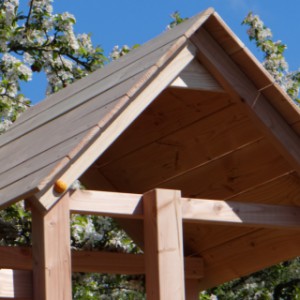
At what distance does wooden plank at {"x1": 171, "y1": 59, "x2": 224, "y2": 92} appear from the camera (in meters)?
5.39

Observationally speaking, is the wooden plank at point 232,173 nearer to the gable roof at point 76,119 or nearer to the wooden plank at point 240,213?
the wooden plank at point 240,213

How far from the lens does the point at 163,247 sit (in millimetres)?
5059

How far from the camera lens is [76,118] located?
5.32 m

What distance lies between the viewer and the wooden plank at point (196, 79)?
5.39 meters

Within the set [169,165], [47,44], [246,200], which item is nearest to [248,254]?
[246,200]

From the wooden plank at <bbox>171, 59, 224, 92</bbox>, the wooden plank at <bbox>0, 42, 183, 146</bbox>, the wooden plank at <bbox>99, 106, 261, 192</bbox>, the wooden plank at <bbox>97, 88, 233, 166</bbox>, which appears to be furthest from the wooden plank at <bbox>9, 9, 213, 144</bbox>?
the wooden plank at <bbox>99, 106, 261, 192</bbox>

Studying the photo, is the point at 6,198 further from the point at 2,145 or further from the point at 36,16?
the point at 36,16

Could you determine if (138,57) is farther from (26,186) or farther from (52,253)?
(52,253)

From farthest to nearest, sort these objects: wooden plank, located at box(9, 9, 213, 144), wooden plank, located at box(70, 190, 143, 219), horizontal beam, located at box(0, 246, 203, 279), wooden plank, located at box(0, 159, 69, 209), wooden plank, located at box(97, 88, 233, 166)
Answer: horizontal beam, located at box(0, 246, 203, 279)
wooden plank, located at box(97, 88, 233, 166)
wooden plank, located at box(9, 9, 213, 144)
wooden plank, located at box(70, 190, 143, 219)
wooden plank, located at box(0, 159, 69, 209)

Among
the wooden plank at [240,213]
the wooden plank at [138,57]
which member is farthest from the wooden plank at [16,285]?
the wooden plank at [138,57]

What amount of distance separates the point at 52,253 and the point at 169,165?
1.59 meters

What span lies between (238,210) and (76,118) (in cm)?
86

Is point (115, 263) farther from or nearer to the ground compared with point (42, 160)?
nearer to the ground

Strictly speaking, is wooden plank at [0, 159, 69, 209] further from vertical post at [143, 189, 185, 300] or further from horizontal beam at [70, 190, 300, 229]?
vertical post at [143, 189, 185, 300]
